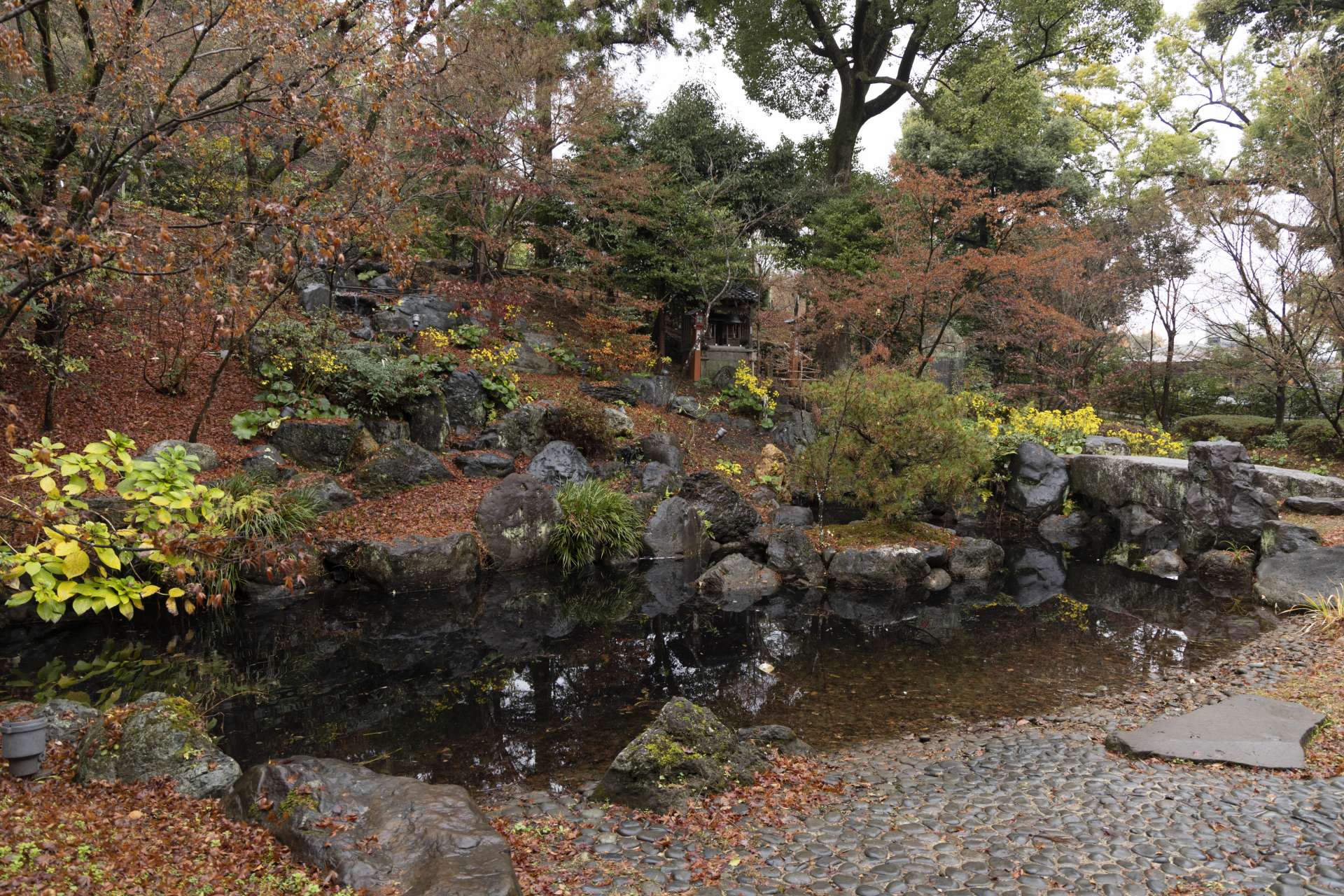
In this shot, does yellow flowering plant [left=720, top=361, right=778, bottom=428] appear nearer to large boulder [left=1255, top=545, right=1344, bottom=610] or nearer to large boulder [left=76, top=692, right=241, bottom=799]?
large boulder [left=1255, top=545, right=1344, bottom=610]

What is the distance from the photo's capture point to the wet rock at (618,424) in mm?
13672

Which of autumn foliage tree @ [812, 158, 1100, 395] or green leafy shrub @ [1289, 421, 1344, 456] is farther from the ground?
autumn foliage tree @ [812, 158, 1100, 395]

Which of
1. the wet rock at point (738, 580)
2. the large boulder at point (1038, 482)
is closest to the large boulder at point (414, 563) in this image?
the wet rock at point (738, 580)

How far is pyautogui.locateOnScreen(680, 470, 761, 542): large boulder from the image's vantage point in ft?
39.5

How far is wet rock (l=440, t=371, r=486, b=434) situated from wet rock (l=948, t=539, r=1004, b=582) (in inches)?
316

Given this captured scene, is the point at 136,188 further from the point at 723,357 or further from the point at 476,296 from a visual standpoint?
the point at 723,357

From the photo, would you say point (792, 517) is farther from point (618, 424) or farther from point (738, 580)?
point (618, 424)

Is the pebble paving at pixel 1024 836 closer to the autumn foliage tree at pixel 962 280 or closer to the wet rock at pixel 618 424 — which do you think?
the wet rock at pixel 618 424

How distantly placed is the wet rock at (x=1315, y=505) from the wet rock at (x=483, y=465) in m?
12.1

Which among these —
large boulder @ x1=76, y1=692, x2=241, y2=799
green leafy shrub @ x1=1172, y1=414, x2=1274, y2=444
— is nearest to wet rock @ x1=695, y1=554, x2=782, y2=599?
large boulder @ x1=76, y1=692, x2=241, y2=799

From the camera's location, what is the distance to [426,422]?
12086mm

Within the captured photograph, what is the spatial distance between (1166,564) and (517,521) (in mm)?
9710

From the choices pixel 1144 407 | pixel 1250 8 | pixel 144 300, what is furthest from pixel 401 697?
pixel 1250 8

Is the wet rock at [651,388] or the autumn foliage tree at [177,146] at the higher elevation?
the autumn foliage tree at [177,146]
